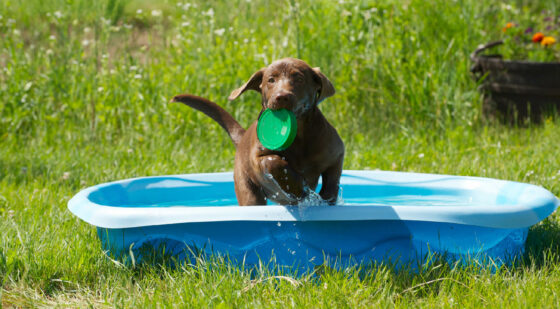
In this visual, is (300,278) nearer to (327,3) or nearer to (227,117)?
(227,117)

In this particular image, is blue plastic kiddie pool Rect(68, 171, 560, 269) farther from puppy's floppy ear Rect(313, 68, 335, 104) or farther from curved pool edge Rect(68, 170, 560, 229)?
puppy's floppy ear Rect(313, 68, 335, 104)

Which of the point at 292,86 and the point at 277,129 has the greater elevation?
the point at 292,86

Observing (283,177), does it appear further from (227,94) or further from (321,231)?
(227,94)

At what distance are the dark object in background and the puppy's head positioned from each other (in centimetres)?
338

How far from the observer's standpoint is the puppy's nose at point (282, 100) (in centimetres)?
252

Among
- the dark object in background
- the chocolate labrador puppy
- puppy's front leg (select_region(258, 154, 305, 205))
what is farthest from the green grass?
puppy's front leg (select_region(258, 154, 305, 205))

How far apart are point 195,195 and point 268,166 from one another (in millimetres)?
1429

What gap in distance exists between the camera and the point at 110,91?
596cm

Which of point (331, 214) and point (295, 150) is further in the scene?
point (295, 150)

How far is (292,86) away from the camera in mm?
2635

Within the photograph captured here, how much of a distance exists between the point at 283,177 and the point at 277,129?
0.20m

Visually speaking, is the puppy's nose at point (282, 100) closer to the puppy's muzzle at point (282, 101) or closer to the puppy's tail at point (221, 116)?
the puppy's muzzle at point (282, 101)

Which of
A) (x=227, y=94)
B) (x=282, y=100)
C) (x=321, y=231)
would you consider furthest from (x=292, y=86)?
(x=227, y=94)

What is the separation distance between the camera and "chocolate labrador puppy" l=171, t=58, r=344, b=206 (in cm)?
262
